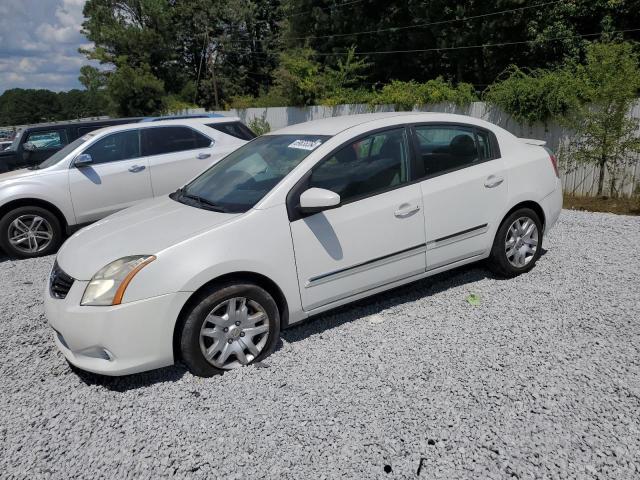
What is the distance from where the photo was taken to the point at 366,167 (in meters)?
3.78

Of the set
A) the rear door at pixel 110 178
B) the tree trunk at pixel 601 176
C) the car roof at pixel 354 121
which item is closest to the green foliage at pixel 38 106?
the rear door at pixel 110 178

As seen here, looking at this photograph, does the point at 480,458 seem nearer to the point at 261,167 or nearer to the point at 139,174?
the point at 261,167

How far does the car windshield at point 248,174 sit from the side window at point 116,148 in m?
3.35

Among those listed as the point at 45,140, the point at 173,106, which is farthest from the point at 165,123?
the point at 173,106

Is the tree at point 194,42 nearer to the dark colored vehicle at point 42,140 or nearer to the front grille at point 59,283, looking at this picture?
the dark colored vehicle at point 42,140

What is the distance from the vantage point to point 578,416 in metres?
2.69

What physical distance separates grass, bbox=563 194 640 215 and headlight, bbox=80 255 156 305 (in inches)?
298

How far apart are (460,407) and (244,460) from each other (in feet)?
4.13

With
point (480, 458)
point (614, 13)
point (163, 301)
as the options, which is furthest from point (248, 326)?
point (614, 13)

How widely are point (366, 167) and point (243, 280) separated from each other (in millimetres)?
1315

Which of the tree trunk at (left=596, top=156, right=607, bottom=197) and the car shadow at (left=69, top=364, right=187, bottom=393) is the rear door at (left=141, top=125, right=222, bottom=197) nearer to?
the car shadow at (left=69, top=364, right=187, bottom=393)

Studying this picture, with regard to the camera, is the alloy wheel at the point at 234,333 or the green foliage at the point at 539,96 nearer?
the alloy wheel at the point at 234,333

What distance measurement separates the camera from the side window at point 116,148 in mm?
7012

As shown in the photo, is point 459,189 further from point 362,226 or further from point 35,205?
point 35,205
